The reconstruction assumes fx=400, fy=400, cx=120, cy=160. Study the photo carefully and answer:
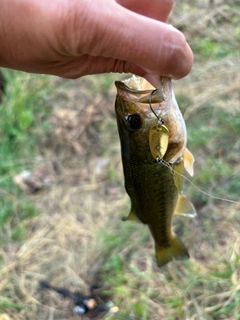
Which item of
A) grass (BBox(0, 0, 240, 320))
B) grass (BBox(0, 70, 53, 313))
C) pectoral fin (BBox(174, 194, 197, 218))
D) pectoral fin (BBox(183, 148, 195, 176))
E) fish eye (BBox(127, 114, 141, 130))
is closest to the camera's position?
fish eye (BBox(127, 114, 141, 130))

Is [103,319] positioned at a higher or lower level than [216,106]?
lower

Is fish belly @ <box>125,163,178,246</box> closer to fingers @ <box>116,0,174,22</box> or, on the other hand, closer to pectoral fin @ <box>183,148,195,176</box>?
pectoral fin @ <box>183,148,195,176</box>

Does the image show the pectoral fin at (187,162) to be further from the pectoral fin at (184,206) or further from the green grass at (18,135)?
the green grass at (18,135)

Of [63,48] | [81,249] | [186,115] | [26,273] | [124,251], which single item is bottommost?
[26,273]

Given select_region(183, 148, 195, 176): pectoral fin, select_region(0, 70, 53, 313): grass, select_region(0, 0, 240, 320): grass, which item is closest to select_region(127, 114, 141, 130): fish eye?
select_region(183, 148, 195, 176): pectoral fin

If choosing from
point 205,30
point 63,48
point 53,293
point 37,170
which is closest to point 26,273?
point 53,293

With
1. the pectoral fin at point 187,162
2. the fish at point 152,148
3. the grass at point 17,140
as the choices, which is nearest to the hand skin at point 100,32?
the fish at point 152,148

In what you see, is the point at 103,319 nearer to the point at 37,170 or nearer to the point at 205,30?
the point at 37,170

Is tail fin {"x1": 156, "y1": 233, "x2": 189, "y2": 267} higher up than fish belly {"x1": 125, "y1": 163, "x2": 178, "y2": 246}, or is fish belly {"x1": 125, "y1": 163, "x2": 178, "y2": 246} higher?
fish belly {"x1": 125, "y1": 163, "x2": 178, "y2": 246}
